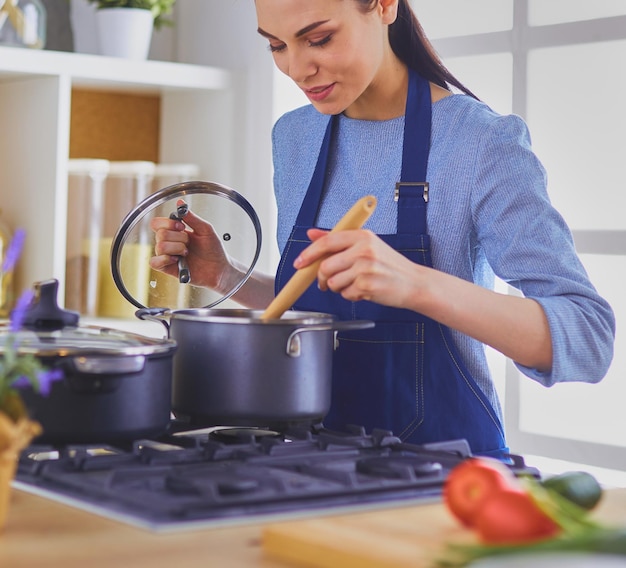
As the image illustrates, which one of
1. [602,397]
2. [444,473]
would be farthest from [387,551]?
[602,397]

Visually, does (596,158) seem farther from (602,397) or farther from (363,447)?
(363,447)

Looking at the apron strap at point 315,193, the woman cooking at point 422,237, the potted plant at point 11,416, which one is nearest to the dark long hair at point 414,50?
the woman cooking at point 422,237

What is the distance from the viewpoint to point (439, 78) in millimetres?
1911

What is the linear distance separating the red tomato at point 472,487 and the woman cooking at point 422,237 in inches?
21.4

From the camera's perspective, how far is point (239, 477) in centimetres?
114

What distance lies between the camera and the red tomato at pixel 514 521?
2.79 feet

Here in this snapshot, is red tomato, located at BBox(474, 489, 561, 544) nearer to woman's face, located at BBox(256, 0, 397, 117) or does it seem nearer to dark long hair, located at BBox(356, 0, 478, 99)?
woman's face, located at BBox(256, 0, 397, 117)

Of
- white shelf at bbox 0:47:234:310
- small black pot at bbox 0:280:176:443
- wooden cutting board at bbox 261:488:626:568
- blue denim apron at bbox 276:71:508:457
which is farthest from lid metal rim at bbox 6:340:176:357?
white shelf at bbox 0:47:234:310

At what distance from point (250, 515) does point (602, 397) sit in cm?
163

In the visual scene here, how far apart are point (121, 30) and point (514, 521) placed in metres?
2.27

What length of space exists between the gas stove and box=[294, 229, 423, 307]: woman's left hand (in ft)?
0.60

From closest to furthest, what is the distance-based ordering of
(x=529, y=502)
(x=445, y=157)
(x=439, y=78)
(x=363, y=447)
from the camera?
(x=529, y=502)
(x=363, y=447)
(x=445, y=157)
(x=439, y=78)

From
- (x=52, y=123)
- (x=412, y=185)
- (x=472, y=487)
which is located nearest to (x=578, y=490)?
(x=472, y=487)

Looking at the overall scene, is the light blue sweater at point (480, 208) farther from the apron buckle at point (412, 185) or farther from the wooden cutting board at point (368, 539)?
the wooden cutting board at point (368, 539)
